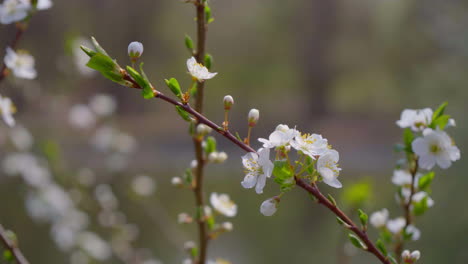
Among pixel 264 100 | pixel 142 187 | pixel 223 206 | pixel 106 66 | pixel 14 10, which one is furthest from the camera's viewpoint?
pixel 264 100

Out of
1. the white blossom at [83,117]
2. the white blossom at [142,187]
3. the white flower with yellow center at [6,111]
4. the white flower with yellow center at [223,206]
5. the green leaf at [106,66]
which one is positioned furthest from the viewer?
the white blossom at [83,117]

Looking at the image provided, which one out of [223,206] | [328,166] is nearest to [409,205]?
[328,166]

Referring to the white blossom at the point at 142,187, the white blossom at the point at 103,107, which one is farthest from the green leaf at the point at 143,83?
the white blossom at the point at 103,107

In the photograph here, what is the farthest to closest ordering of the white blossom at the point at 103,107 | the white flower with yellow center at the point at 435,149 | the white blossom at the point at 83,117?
1. the white blossom at the point at 83,117
2. the white blossom at the point at 103,107
3. the white flower with yellow center at the point at 435,149

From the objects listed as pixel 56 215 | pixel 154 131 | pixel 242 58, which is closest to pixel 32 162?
pixel 56 215

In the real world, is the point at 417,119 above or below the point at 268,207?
above

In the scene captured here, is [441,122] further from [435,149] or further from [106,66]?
[106,66]

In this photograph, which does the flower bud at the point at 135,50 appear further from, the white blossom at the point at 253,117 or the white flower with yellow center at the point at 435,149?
the white flower with yellow center at the point at 435,149
